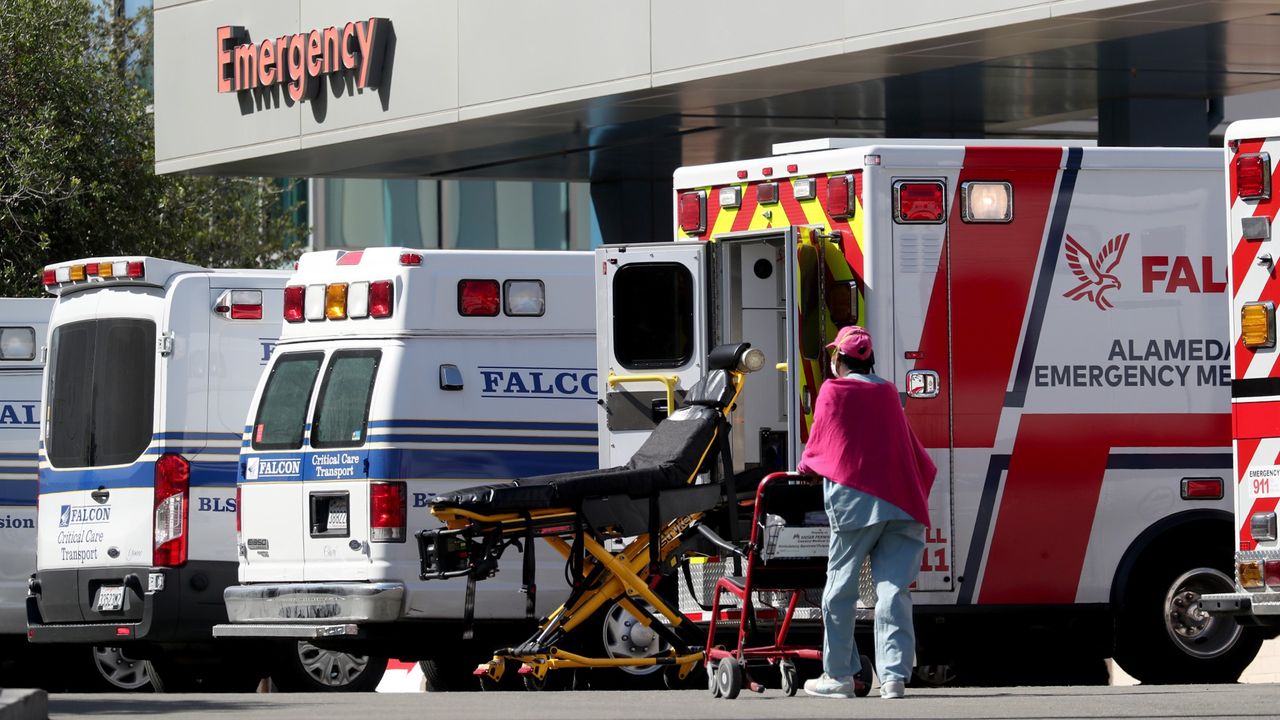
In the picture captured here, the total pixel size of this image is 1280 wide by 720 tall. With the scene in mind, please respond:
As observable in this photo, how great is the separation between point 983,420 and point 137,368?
5.07 meters

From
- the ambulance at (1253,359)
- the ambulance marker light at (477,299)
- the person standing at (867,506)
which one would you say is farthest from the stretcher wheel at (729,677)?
the ambulance marker light at (477,299)

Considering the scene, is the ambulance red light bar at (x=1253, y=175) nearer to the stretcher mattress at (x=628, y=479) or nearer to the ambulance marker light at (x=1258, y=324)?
the ambulance marker light at (x=1258, y=324)

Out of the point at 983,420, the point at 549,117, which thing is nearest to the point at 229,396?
the point at 983,420

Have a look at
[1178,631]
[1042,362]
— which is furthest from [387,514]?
[1178,631]

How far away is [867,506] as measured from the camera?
10.1m

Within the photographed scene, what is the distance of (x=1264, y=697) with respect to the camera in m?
10.2

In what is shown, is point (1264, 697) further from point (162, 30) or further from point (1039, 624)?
point (162, 30)

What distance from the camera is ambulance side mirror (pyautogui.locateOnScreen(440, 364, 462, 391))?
42.1ft

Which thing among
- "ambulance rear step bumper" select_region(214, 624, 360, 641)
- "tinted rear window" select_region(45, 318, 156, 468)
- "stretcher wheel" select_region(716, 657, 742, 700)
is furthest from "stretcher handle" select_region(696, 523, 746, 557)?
"tinted rear window" select_region(45, 318, 156, 468)

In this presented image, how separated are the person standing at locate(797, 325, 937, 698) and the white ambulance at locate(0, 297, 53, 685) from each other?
6.65 metres

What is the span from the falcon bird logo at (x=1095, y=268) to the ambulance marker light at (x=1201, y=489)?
3.20 ft

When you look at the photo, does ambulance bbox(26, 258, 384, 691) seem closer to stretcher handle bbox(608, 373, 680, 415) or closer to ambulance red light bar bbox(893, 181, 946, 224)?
stretcher handle bbox(608, 373, 680, 415)

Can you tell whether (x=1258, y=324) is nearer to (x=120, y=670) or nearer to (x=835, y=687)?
(x=835, y=687)

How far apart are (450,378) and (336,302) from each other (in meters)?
0.77
